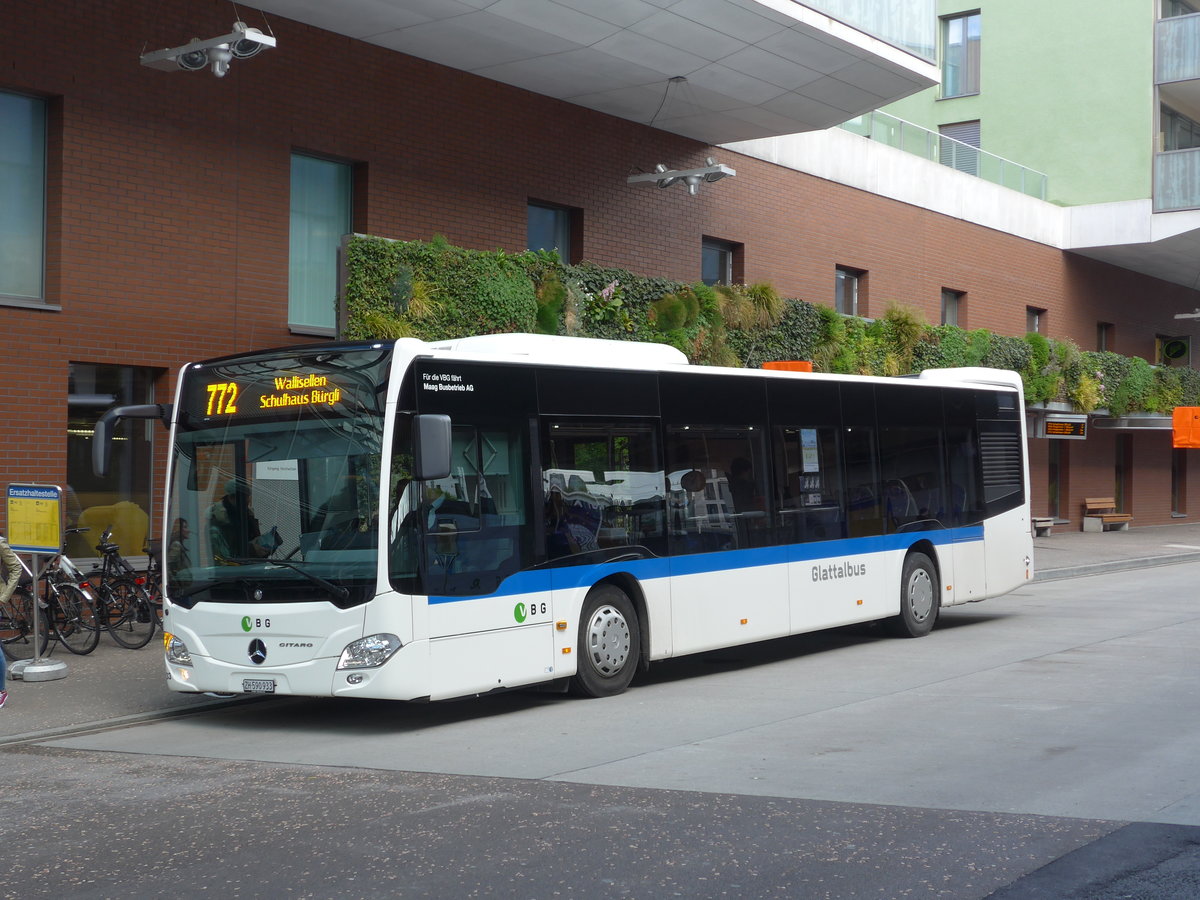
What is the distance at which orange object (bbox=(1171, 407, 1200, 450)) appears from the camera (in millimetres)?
35156

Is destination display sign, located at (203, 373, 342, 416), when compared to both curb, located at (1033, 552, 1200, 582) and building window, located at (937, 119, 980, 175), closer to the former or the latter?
curb, located at (1033, 552, 1200, 582)

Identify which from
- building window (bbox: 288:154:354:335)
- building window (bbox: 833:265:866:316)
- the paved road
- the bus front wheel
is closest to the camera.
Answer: the paved road

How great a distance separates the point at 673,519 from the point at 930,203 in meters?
20.4

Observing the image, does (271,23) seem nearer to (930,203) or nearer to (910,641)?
(910,641)

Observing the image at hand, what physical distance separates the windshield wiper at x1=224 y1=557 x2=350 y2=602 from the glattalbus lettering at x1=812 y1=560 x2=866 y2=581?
5.57 meters

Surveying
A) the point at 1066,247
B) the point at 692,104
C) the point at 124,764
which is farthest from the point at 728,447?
the point at 1066,247

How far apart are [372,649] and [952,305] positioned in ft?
80.2

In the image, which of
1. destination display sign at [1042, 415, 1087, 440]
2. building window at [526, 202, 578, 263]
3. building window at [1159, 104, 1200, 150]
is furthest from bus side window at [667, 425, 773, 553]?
building window at [1159, 104, 1200, 150]

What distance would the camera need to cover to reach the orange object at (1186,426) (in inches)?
1384

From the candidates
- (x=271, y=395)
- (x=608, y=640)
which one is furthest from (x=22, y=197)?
(x=608, y=640)

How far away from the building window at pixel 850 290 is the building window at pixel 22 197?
16759 millimetres

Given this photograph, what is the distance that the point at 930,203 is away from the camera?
30.3 meters

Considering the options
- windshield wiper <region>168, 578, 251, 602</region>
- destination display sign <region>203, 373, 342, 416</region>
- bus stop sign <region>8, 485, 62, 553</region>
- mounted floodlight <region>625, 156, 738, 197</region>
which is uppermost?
mounted floodlight <region>625, 156, 738, 197</region>

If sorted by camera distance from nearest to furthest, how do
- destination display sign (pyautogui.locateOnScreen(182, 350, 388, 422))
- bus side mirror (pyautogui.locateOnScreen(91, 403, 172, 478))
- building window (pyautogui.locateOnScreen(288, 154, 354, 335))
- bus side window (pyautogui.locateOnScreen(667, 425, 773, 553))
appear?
destination display sign (pyautogui.locateOnScreen(182, 350, 388, 422)) → bus side mirror (pyautogui.locateOnScreen(91, 403, 172, 478)) → bus side window (pyautogui.locateOnScreen(667, 425, 773, 553)) → building window (pyautogui.locateOnScreen(288, 154, 354, 335))
